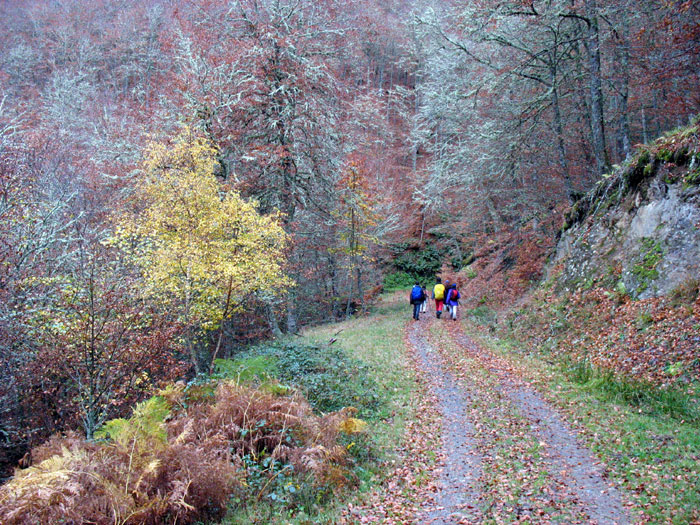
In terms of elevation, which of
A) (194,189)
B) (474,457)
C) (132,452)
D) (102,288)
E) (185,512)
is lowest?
(474,457)

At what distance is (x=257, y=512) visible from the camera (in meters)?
4.98

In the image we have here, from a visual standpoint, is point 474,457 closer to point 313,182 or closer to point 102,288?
point 102,288

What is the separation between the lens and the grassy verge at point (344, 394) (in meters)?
5.12

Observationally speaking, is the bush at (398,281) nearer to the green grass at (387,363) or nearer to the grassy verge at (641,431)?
the green grass at (387,363)

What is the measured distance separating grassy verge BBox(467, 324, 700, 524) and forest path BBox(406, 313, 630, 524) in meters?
0.25

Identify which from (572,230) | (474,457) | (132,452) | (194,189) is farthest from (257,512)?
(572,230)

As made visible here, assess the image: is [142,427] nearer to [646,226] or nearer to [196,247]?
[196,247]

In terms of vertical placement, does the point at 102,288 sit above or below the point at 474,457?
above

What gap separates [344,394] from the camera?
8938mm

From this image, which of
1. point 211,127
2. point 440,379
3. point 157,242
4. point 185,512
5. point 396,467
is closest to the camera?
point 185,512

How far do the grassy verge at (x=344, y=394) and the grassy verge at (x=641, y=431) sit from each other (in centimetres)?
288

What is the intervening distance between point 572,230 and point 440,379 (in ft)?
26.7

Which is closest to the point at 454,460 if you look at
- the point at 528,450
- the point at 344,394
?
the point at 528,450

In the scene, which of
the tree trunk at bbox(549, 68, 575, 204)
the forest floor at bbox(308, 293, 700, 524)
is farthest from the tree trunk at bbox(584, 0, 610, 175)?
the forest floor at bbox(308, 293, 700, 524)
